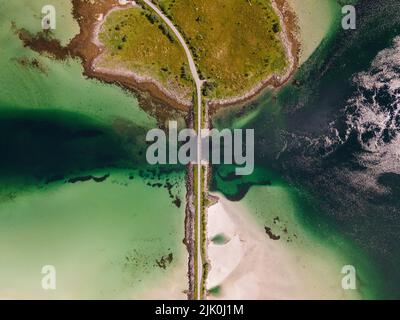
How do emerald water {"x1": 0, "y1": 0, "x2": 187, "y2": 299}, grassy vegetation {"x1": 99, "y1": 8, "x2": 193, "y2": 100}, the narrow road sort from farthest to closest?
the narrow road, grassy vegetation {"x1": 99, "y1": 8, "x2": 193, "y2": 100}, emerald water {"x1": 0, "y1": 0, "x2": 187, "y2": 299}

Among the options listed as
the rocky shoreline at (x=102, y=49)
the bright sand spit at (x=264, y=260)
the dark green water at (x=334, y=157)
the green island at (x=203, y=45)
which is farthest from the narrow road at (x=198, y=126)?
the dark green water at (x=334, y=157)

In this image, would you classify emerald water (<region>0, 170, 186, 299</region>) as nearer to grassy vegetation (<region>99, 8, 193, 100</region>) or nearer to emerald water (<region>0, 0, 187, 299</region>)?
emerald water (<region>0, 0, 187, 299</region>)

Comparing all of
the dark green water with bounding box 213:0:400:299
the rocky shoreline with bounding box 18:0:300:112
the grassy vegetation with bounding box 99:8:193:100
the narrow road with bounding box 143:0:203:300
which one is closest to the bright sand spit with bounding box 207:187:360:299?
the narrow road with bounding box 143:0:203:300

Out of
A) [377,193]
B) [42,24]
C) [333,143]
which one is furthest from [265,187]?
[42,24]

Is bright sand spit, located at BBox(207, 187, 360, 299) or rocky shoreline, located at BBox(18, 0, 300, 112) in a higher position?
rocky shoreline, located at BBox(18, 0, 300, 112)

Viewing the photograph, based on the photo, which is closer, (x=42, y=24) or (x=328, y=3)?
(x=42, y=24)

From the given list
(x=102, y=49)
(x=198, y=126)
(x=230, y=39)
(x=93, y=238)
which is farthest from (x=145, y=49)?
(x=93, y=238)

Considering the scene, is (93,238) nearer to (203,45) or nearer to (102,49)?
(102,49)

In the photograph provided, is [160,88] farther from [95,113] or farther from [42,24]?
[42,24]

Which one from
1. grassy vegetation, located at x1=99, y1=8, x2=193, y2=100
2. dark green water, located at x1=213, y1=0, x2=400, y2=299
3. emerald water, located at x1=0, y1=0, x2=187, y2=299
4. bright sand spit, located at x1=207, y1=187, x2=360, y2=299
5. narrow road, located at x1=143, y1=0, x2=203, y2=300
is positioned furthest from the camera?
dark green water, located at x1=213, y1=0, x2=400, y2=299
